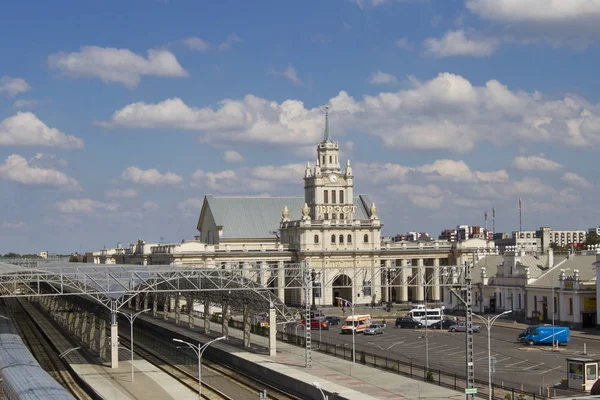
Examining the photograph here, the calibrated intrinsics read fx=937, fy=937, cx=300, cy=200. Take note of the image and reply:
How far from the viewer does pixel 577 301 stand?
92250 millimetres

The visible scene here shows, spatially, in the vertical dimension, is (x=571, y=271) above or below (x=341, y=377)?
above

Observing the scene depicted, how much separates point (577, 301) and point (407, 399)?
46.3 meters

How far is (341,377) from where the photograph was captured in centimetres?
6066

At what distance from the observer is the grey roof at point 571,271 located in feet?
314

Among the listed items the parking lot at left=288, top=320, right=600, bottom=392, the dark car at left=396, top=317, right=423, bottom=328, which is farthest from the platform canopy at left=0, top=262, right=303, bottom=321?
the dark car at left=396, top=317, right=423, bottom=328

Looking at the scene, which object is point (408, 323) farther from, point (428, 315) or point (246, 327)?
point (246, 327)

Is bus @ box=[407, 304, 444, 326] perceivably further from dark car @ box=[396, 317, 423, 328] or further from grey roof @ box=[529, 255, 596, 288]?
grey roof @ box=[529, 255, 596, 288]

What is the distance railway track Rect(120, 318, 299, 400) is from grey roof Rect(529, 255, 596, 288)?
3943 cm

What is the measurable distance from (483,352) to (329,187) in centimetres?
7266

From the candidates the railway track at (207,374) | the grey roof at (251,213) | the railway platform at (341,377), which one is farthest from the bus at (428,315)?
the grey roof at (251,213)

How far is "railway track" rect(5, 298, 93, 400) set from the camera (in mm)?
60525

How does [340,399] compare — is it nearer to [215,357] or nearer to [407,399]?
[407,399]

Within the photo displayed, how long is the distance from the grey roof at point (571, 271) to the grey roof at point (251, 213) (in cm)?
5797

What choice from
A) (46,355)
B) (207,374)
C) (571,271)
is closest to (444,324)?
(571,271)
